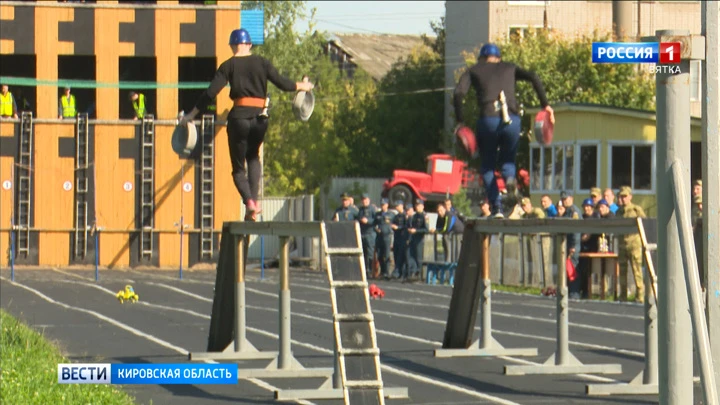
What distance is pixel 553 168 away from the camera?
1885 inches

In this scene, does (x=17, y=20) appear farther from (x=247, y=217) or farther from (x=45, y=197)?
(x=247, y=217)

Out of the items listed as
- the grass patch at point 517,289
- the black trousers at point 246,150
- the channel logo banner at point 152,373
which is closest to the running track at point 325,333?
the grass patch at point 517,289

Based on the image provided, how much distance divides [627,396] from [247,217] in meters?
4.20

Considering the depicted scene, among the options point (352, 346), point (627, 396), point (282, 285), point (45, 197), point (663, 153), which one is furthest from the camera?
point (45, 197)

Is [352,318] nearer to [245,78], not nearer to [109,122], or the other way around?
[245,78]

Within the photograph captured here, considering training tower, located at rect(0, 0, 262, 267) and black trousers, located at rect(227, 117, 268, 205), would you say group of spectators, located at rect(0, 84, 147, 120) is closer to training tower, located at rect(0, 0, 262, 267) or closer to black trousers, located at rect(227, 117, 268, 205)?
training tower, located at rect(0, 0, 262, 267)

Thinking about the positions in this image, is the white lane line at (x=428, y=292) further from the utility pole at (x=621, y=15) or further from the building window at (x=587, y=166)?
the utility pole at (x=621, y=15)

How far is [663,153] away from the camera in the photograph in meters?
5.53

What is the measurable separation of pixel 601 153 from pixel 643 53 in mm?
40671

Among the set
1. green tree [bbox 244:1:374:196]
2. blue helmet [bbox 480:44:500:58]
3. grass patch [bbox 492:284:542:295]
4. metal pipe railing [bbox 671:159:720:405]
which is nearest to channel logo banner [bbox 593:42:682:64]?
metal pipe railing [bbox 671:159:720:405]

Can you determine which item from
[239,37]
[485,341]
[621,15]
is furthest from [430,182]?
[239,37]

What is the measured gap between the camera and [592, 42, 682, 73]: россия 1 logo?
5.46 meters

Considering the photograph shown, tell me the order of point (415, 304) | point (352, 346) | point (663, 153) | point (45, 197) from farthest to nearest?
point (45, 197), point (415, 304), point (352, 346), point (663, 153)

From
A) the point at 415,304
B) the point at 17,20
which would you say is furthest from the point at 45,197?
the point at 415,304
